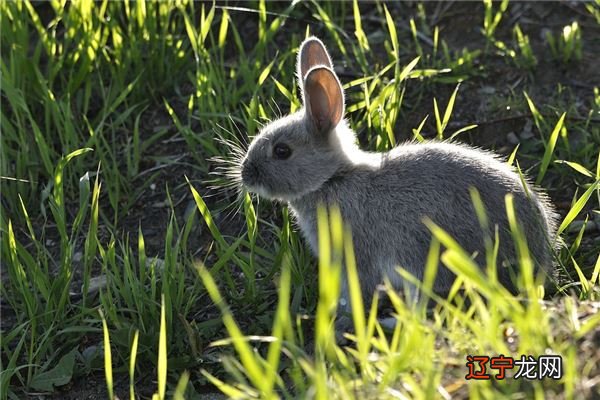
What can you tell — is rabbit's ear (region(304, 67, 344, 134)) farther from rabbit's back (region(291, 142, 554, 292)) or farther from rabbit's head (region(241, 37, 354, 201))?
rabbit's back (region(291, 142, 554, 292))

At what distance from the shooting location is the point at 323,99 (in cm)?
453

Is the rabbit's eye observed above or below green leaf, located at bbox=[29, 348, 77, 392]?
above

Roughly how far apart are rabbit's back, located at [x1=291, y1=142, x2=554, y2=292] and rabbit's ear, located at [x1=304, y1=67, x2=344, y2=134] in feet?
0.81

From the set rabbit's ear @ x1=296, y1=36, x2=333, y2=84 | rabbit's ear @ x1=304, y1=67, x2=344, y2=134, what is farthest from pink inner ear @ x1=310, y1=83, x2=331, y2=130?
rabbit's ear @ x1=296, y1=36, x2=333, y2=84

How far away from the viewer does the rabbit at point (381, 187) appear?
4.28m

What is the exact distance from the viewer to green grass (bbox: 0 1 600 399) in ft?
13.5

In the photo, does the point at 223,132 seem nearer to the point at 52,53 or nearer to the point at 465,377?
the point at 52,53

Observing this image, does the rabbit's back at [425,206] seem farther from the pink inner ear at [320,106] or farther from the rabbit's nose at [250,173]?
the rabbit's nose at [250,173]

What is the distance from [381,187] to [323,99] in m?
0.48

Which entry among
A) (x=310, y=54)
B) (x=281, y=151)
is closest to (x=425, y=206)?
(x=281, y=151)

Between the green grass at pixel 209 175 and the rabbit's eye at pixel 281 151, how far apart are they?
11.2 inches

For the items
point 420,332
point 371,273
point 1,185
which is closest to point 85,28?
point 1,185

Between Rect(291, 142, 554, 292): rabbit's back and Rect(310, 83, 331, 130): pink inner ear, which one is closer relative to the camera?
Rect(291, 142, 554, 292): rabbit's back

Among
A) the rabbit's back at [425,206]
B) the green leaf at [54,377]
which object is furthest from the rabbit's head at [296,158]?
the green leaf at [54,377]
